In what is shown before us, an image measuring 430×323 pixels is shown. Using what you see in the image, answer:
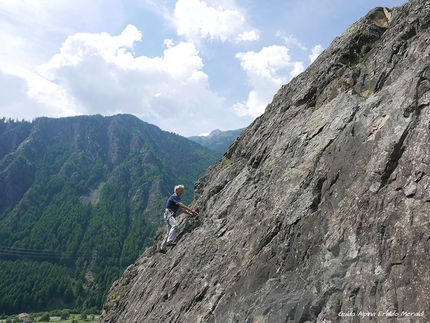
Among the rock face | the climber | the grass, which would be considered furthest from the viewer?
the grass

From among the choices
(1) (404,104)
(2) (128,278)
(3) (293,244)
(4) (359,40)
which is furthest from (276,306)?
(2) (128,278)

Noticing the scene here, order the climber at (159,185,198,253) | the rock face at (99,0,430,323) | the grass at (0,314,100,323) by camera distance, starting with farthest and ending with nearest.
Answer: the grass at (0,314,100,323), the climber at (159,185,198,253), the rock face at (99,0,430,323)

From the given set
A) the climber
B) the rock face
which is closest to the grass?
the climber

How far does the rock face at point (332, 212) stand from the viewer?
8.41 metres

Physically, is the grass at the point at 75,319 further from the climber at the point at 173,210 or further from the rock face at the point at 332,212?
the rock face at the point at 332,212

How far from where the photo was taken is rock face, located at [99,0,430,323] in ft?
27.6

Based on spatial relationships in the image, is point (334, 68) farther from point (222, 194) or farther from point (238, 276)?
point (238, 276)

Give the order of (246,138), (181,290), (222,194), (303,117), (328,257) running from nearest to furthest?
(328,257), (181,290), (303,117), (222,194), (246,138)

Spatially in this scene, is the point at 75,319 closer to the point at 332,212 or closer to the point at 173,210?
the point at 173,210

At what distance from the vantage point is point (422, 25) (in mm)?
13922

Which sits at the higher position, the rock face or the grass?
the rock face

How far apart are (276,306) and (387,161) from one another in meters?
6.11

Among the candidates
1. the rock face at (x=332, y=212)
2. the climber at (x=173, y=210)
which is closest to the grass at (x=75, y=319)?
the climber at (x=173, y=210)

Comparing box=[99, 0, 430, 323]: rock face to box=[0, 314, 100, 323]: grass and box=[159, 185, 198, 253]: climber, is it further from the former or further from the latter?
box=[0, 314, 100, 323]: grass
